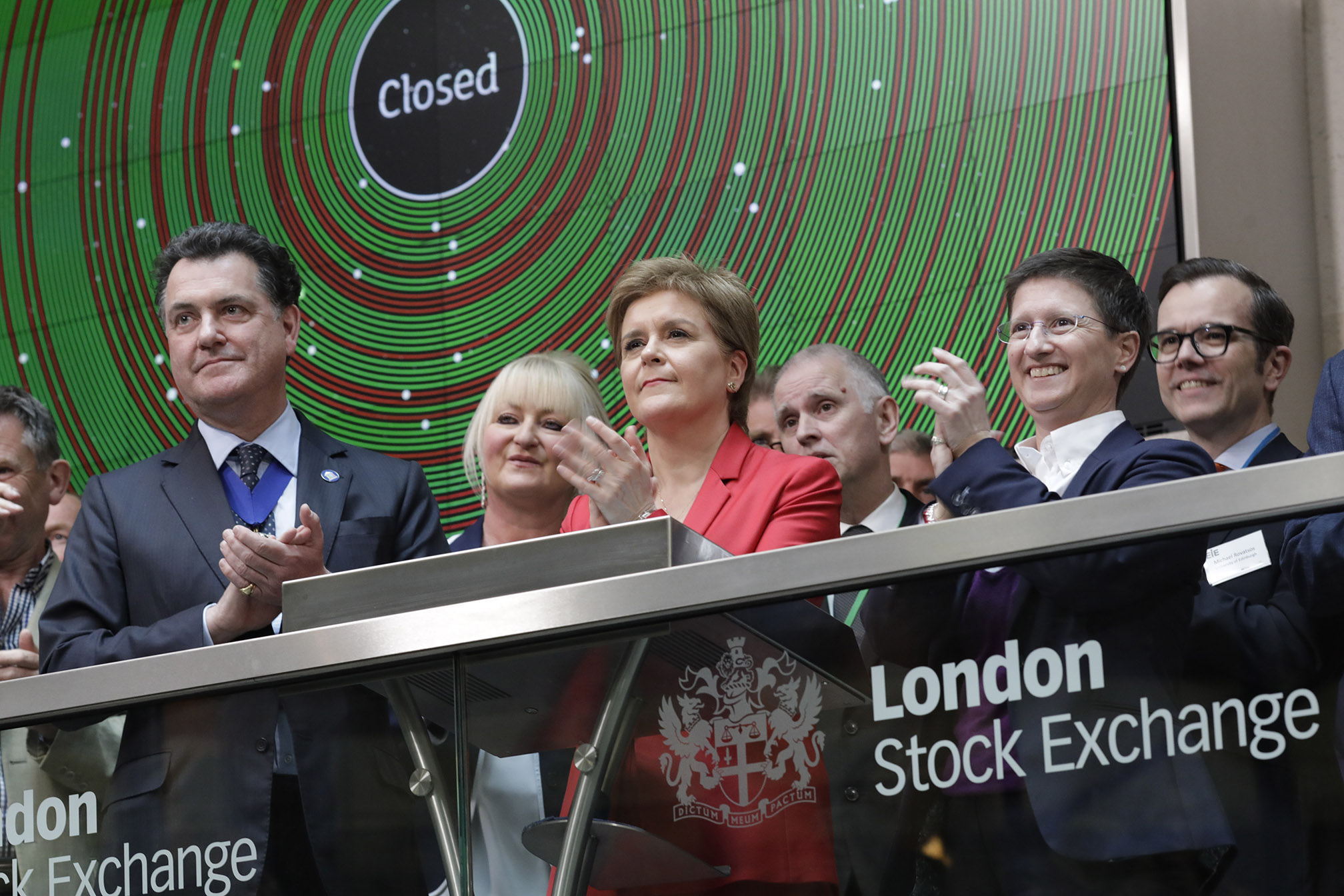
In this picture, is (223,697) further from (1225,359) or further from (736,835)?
(1225,359)

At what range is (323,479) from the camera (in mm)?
2514

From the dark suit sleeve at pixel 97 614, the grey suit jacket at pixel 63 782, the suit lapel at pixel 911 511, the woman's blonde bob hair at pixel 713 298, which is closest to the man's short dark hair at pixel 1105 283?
the woman's blonde bob hair at pixel 713 298

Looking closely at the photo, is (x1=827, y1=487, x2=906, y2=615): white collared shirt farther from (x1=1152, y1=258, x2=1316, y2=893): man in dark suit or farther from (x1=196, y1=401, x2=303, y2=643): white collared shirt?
(x1=1152, y1=258, x2=1316, y2=893): man in dark suit

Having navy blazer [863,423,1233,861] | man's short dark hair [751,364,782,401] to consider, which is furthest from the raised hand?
man's short dark hair [751,364,782,401]

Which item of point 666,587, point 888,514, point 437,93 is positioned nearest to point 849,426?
point 888,514

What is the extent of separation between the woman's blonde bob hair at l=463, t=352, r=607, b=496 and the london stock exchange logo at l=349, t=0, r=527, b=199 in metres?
2.58

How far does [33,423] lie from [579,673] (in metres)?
2.14

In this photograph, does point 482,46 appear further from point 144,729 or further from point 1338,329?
point 144,729

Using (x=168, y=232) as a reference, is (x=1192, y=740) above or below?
below

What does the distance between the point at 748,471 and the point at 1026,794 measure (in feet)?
3.25

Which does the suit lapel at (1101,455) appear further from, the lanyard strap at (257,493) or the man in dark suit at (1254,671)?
the lanyard strap at (257,493)

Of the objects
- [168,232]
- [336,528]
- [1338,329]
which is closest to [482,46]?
[168,232]

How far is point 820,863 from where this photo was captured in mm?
1451

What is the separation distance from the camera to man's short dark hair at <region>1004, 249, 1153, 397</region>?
2.37 m
